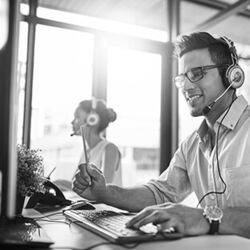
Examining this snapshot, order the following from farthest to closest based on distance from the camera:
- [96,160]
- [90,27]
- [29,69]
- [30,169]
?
1. [90,27]
2. [29,69]
3. [96,160]
4. [30,169]

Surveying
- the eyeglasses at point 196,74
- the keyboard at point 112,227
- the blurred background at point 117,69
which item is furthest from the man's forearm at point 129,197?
the blurred background at point 117,69

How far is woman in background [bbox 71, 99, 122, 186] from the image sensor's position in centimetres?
258

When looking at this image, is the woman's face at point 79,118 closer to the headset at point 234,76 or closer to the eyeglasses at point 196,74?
the eyeglasses at point 196,74

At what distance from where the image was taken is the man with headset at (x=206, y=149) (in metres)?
1.41

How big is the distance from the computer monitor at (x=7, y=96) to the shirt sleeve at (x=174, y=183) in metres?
1.11

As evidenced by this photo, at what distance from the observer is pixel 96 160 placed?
8.71 feet

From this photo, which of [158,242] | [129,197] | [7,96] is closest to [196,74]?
[129,197]

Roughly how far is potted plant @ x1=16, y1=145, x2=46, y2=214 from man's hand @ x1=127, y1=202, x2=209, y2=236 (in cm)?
39

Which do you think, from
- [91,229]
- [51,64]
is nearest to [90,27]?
[51,64]

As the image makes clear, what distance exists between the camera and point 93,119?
289cm

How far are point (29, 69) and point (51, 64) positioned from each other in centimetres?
21

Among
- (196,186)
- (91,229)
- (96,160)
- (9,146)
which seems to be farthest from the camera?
(96,160)

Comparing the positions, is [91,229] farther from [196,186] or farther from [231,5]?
[231,5]

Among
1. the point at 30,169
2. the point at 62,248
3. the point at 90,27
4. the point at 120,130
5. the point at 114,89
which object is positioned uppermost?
the point at 90,27
